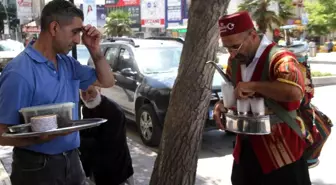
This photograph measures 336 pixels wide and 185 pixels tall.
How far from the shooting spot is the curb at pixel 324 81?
13.8 meters

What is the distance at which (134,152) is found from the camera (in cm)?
655

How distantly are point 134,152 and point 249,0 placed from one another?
21928mm

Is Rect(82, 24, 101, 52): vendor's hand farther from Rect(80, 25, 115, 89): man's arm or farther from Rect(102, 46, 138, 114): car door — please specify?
Rect(102, 46, 138, 114): car door

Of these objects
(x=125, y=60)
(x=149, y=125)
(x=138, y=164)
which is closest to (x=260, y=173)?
(x=138, y=164)

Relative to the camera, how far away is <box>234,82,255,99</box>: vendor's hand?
7.91 ft

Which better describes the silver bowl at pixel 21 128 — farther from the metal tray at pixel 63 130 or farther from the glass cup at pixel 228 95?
the glass cup at pixel 228 95

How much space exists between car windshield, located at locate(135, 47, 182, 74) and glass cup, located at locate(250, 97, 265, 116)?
4.95m

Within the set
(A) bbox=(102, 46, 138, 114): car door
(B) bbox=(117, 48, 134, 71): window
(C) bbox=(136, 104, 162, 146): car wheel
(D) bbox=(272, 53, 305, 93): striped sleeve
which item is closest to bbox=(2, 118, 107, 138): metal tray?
(D) bbox=(272, 53, 305, 93): striped sleeve

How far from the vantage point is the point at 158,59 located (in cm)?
776

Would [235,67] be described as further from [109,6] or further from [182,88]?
[109,6]

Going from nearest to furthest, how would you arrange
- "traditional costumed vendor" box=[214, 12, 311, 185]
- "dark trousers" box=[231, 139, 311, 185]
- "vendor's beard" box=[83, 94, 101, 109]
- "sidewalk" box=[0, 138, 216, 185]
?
"traditional costumed vendor" box=[214, 12, 311, 185] → "dark trousers" box=[231, 139, 311, 185] → "vendor's beard" box=[83, 94, 101, 109] → "sidewalk" box=[0, 138, 216, 185]

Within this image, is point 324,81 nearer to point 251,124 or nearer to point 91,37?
point 251,124

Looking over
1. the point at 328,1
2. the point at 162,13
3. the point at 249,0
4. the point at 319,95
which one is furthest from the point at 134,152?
the point at 162,13

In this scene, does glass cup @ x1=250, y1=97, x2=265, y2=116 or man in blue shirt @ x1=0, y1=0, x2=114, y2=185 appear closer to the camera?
man in blue shirt @ x1=0, y1=0, x2=114, y2=185
